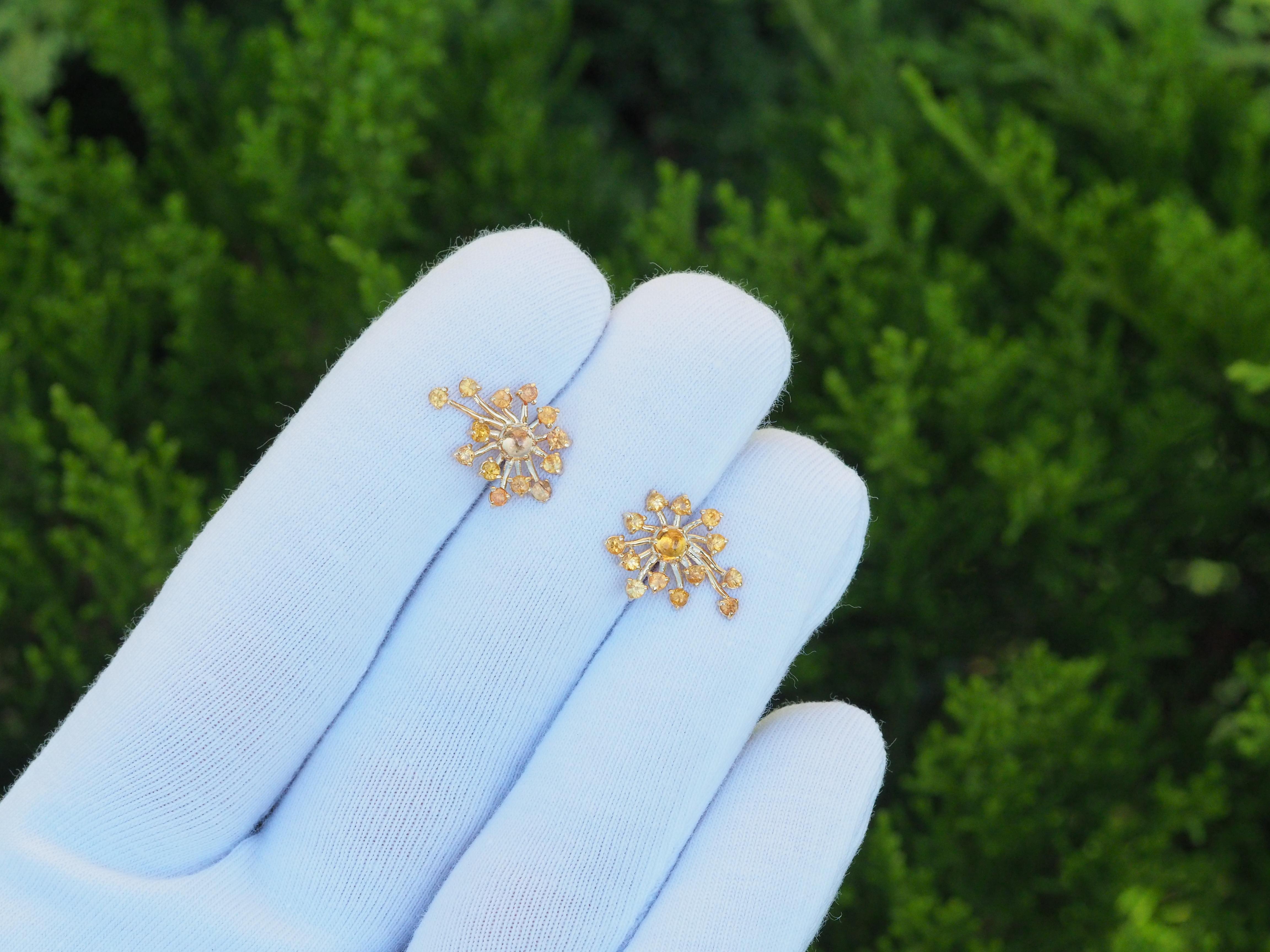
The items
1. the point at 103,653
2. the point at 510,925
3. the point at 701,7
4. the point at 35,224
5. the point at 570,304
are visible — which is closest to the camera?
the point at 510,925

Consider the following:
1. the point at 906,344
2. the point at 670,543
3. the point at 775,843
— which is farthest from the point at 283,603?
the point at 906,344

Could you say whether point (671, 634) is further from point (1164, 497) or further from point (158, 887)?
point (1164, 497)

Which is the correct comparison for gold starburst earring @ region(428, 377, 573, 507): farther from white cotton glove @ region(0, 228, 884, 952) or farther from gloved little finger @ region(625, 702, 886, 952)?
gloved little finger @ region(625, 702, 886, 952)

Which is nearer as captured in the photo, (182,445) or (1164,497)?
(1164,497)

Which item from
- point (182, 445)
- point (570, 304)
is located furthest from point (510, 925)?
point (182, 445)

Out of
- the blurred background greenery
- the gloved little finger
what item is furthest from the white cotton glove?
the blurred background greenery

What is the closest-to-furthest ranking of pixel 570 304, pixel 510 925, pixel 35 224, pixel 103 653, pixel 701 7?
pixel 510 925
pixel 570 304
pixel 103 653
pixel 35 224
pixel 701 7
